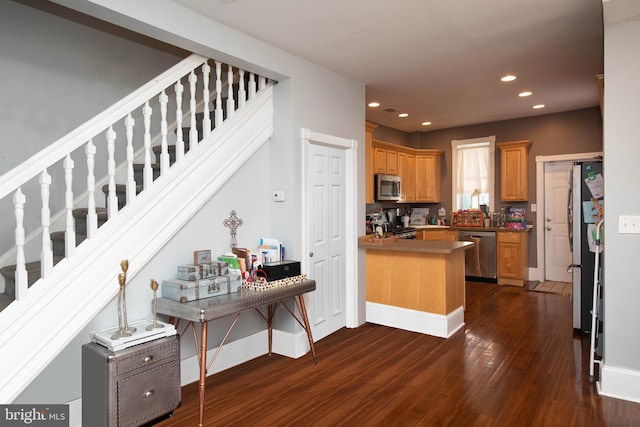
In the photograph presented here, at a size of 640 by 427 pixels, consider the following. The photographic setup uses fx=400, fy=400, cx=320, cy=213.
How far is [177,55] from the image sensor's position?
4172 mm

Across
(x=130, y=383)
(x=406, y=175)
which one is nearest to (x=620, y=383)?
(x=130, y=383)

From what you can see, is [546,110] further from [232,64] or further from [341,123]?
[232,64]

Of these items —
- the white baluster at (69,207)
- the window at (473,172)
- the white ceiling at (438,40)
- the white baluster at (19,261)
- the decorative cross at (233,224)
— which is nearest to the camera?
the white baluster at (19,261)

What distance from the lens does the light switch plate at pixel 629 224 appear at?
2717 millimetres

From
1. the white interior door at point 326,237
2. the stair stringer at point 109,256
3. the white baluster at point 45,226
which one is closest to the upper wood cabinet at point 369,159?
the white interior door at point 326,237

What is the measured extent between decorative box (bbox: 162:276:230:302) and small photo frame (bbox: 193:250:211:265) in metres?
0.22

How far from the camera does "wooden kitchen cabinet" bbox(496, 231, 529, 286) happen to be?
20.9ft

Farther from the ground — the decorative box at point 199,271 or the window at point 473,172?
the window at point 473,172

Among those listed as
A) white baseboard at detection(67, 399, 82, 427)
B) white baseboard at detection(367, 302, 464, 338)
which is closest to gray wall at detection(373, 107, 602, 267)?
white baseboard at detection(367, 302, 464, 338)

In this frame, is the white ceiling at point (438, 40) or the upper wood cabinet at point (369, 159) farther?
the upper wood cabinet at point (369, 159)

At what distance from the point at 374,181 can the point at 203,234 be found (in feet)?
11.9

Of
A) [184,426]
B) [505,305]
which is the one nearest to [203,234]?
[184,426]

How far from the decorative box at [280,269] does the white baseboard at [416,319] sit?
153 cm

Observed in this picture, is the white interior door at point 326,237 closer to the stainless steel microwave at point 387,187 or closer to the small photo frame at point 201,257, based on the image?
the small photo frame at point 201,257
